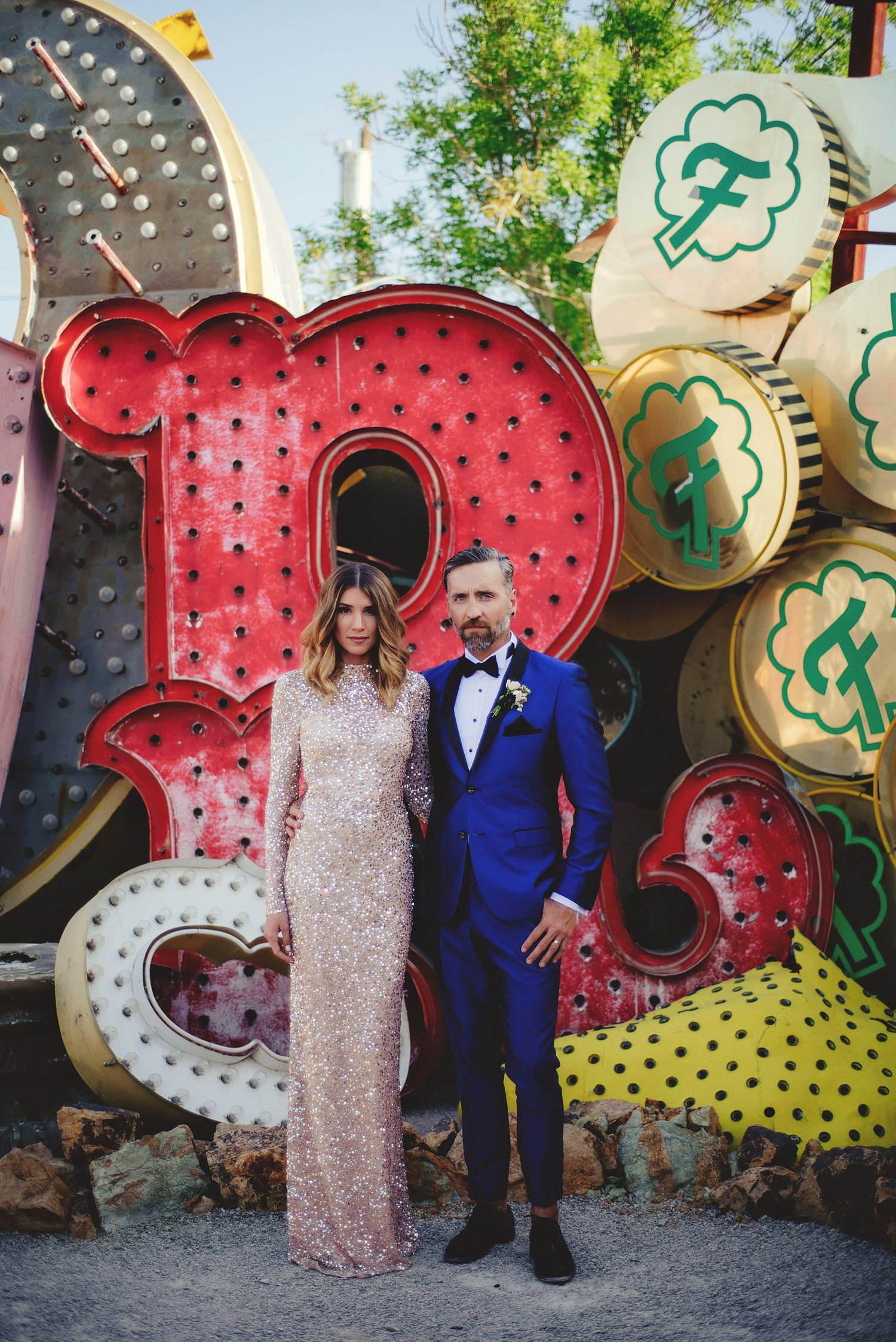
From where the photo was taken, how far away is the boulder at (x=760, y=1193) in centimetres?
318

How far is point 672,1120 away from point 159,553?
2903 mm

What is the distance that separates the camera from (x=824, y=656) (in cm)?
462

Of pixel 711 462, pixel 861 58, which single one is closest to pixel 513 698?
pixel 711 462

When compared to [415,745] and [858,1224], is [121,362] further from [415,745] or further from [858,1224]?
[858,1224]

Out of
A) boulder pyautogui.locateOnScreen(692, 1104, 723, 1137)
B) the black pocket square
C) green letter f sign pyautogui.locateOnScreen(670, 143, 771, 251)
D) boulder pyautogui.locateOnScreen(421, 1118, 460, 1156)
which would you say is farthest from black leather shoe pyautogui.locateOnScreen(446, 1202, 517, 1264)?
green letter f sign pyautogui.locateOnScreen(670, 143, 771, 251)

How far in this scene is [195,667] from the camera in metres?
4.44

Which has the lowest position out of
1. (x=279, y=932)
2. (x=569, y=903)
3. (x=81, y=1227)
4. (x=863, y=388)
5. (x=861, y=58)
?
(x=81, y=1227)

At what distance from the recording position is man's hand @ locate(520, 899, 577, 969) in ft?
9.14

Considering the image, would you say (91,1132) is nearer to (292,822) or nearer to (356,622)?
(292,822)

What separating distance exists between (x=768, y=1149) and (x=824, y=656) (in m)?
2.10

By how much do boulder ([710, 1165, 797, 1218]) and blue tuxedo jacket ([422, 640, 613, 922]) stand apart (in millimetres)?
1110

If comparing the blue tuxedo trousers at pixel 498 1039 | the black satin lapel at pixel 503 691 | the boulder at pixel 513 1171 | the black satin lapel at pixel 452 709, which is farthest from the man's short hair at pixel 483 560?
the boulder at pixel 513 1171

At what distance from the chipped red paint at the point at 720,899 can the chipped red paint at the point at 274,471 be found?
0.90 metres

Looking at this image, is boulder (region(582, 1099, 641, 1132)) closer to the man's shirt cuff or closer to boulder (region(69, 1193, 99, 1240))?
the man's shirt cuff
